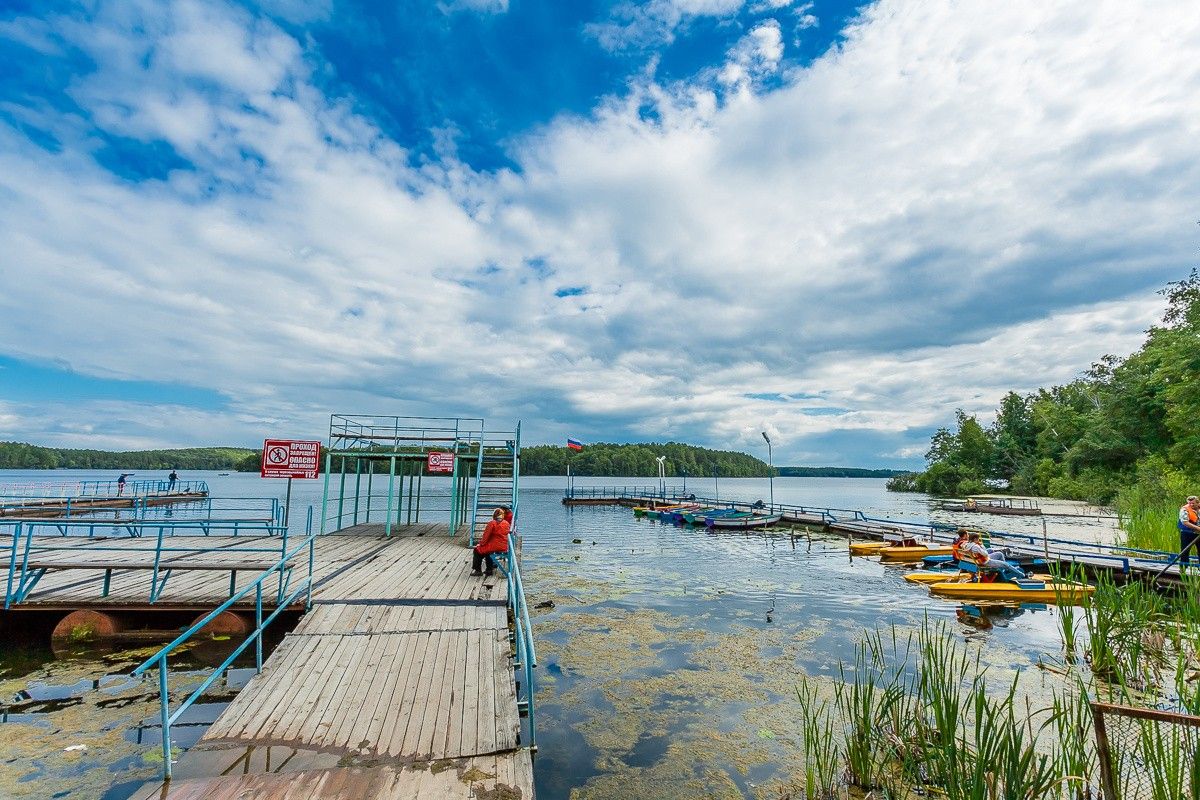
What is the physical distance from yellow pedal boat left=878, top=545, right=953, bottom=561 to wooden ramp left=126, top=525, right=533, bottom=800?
22256mm

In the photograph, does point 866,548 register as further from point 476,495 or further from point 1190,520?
point 476,495

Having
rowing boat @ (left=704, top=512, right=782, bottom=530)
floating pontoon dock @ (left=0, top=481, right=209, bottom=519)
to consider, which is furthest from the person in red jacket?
rowing boat @ (left=704, top=512, right=782, bottom=530)

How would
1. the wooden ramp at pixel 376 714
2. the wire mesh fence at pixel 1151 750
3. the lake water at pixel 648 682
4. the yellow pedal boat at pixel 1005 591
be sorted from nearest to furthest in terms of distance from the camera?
the wire mesh fence at pixel 1151 750 < the wooden ramp at pixel 376 714 < the lake water at pixel 648 682 < the yellow pedal boat at pixel 1005 591

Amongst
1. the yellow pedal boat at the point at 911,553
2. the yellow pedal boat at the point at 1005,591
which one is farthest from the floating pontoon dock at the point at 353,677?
the yellow pedal boat at the point at 911,553

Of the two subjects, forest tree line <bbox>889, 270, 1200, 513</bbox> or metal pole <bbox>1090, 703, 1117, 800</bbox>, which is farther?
forest tree line <bbox>889, 270, 1200, 513</bbox>

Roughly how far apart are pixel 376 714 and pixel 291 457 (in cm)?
1037

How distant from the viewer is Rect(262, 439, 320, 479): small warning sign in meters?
14.5

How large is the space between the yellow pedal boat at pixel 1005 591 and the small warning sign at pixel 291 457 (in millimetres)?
19218

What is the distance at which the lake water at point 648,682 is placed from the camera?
6.93 metres

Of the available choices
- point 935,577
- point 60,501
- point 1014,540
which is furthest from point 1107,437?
point 60,501

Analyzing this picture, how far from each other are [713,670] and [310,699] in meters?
7.44

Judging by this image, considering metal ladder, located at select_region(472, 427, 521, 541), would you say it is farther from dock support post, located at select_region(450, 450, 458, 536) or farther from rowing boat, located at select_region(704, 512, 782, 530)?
rowing boat, located at select_region(704, 512, 782, 530)

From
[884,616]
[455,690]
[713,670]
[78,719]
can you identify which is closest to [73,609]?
[78,719]

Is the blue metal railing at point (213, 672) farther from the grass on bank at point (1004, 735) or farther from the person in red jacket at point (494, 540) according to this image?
the grass on bank at point (1004, 735)
